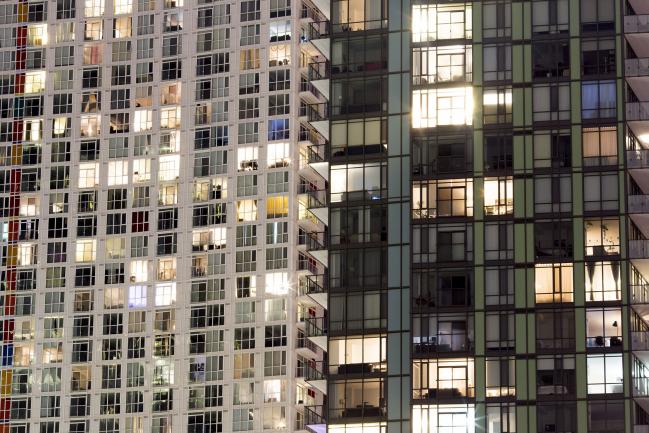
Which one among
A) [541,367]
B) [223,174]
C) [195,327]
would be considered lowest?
[541,367]

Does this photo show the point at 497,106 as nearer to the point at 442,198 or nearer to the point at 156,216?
the point at 442,198

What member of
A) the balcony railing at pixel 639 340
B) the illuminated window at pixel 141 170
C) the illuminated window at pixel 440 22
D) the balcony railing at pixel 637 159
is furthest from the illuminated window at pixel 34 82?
the balcony railing at pixel 639 340

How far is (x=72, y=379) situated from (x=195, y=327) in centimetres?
1268

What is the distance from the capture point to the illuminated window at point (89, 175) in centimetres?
19175

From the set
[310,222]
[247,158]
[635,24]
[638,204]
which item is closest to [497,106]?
[635,24]

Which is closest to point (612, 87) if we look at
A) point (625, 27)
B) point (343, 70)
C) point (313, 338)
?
point (625, 27)

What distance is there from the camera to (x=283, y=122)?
184 meters

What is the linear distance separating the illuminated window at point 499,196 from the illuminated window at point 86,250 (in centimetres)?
8075

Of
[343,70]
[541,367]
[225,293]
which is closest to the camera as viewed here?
[541,367]

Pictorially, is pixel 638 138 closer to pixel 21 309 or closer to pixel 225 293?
pixel 225 293

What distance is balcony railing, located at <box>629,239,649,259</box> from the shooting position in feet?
375

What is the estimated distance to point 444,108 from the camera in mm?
117188

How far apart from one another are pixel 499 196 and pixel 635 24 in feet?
42.7

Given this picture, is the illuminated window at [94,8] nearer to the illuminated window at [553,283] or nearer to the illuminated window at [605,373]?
the illuminated window at [553,283]
